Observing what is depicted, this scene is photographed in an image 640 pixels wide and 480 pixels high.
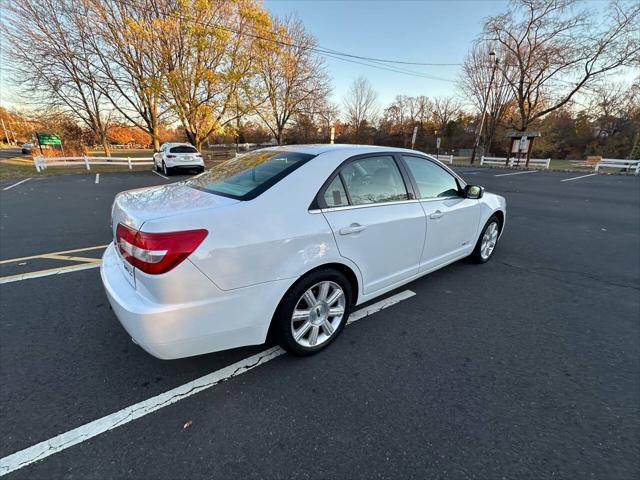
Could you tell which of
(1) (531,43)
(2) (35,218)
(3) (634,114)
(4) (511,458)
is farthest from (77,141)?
(3) (634,114)

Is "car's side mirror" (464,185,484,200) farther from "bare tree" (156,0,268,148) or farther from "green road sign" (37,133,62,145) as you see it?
"green road sign" (37,133,62,145)

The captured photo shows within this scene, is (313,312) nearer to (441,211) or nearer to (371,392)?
(371,392)

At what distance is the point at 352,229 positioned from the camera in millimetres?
2381

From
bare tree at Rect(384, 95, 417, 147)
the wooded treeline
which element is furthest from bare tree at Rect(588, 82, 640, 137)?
bare tree at Rect(384, 95, 417, 147)

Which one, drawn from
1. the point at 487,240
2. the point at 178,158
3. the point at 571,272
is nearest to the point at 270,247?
the point at 487,240

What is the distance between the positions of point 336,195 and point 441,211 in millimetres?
1419

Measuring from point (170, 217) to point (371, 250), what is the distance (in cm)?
159

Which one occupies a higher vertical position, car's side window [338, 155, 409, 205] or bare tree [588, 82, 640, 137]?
bare tree [588, 82, 640, 137]

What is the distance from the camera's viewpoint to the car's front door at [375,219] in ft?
7.80

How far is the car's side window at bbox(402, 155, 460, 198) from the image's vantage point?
3.12 m

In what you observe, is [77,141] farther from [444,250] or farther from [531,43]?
[531,43]

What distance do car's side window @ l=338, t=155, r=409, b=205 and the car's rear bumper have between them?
42.0 inches

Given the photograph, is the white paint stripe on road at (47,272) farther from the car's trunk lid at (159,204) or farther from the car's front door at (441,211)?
the car's front door at (441,211)

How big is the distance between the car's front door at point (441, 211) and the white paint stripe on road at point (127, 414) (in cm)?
196
